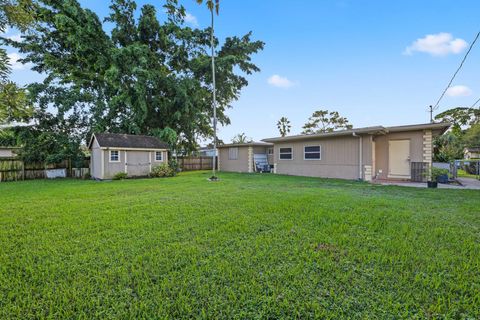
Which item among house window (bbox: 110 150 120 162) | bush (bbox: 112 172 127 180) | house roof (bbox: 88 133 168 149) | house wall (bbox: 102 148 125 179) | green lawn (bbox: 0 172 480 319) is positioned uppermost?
house roof (bbox: 88 133 168 149)

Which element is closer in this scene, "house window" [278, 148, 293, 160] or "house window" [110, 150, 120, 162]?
"house window" [110, 150, 120, 162]

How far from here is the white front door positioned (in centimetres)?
1036

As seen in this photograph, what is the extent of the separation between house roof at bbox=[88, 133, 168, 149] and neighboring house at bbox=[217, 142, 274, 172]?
527cm

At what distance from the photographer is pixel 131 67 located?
14773 mm

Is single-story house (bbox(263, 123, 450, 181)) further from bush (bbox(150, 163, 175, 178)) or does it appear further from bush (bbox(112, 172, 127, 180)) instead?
bush (bbox(112, 172, 127, 180))

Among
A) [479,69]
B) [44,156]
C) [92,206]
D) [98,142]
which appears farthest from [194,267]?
[44,156]

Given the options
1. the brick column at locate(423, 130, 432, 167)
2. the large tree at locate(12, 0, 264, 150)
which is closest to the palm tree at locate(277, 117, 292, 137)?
the large tree at locate(12, 0, 264, 150)

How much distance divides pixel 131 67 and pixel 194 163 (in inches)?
358

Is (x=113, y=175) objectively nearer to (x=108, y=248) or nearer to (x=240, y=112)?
(x=108, y=248)

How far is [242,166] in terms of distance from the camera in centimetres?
1709

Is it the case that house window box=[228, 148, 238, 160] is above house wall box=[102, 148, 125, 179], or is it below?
above

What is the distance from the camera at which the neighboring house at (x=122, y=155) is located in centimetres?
1230

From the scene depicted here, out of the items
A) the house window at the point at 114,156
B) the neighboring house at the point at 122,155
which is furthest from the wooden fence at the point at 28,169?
the house window at the point at 114,156

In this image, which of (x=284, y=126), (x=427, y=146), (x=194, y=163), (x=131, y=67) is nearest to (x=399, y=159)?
(x=427, y=146)
